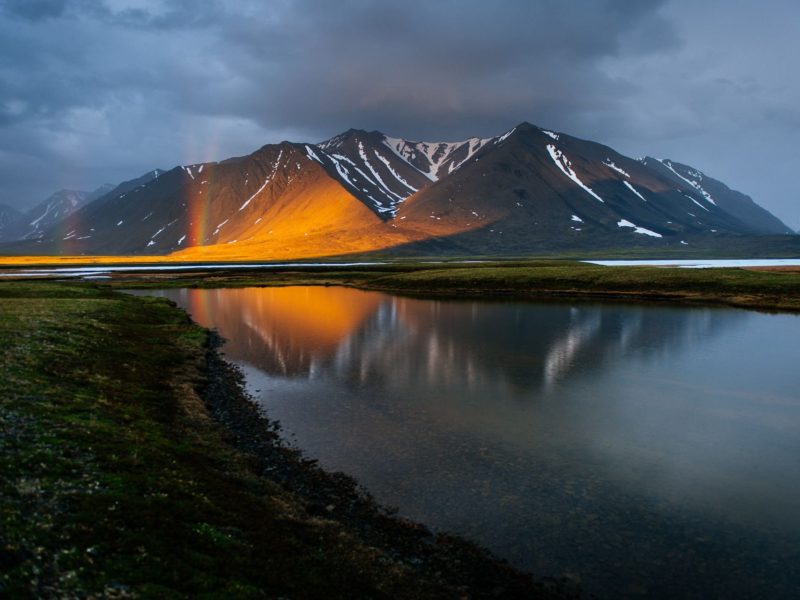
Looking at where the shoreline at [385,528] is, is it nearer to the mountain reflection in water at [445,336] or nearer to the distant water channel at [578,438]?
the distant water channel at [578,438]

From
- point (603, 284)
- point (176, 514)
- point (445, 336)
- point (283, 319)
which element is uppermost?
point (603, 284)

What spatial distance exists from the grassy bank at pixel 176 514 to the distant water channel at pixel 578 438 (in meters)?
2.30

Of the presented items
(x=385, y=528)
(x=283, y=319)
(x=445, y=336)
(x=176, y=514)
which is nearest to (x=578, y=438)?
(x=385, y=528)

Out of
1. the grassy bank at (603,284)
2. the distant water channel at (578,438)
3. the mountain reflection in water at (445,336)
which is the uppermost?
the grassy bank at (603,284)

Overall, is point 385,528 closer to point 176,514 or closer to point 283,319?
point 176,514

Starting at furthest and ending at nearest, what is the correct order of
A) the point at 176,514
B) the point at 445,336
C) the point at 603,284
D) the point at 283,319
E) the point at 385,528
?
the point at 603,284 → the point at 283,319 → the point at 445,336 → the point at 385,528 → the point at 176,514

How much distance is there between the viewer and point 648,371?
146ft

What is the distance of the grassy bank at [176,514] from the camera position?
468 inches

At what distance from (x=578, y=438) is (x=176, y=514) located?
20813 mm

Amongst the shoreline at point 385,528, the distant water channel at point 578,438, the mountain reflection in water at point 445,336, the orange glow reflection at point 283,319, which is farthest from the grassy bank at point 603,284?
the shoreline at point 385,528

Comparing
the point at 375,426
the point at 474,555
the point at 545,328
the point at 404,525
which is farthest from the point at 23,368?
the point at 545,328

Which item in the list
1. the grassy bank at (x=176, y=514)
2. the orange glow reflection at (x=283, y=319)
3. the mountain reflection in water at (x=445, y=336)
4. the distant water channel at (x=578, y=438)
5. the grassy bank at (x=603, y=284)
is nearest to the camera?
the grassy bank at (x=176, y=514)

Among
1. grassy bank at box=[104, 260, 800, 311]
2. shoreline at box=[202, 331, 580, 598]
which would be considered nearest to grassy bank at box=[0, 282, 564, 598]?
shoreline at box=[202, 331, 580, 598]

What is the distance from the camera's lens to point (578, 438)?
27922mm
